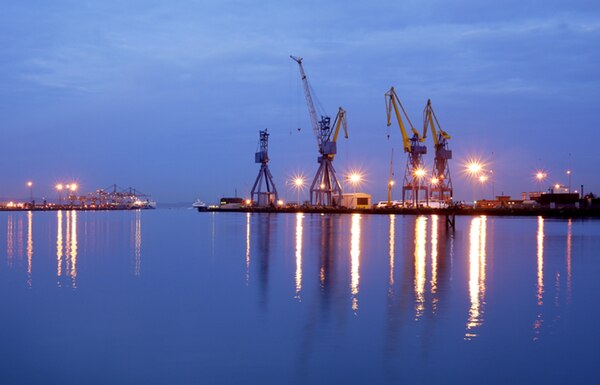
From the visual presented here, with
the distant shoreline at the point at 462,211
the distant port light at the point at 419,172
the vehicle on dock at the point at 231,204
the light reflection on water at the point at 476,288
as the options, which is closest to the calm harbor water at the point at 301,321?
the light reflection on water at the point at 476,288

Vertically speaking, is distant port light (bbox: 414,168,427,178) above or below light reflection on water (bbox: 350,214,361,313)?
above

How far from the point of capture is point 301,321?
634 inches

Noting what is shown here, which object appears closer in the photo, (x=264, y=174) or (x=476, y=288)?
(x=476, y=288)

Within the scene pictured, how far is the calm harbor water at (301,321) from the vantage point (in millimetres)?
11852

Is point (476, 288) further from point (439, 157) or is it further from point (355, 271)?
point (439, 157)

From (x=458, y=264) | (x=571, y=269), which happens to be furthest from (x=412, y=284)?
(x=571, y=269)

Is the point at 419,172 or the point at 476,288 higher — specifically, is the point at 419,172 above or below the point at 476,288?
above

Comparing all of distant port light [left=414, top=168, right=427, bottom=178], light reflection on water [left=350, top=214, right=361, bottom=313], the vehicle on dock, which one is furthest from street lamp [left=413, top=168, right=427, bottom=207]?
light reflection on water [left=350, top=214, right=361, bottom=313]

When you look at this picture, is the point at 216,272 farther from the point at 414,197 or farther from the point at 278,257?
the point at 414,197

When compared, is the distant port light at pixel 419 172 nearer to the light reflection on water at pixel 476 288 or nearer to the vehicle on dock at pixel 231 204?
the vehicle on dock at pixel 231 204

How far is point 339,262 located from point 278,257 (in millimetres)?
3905

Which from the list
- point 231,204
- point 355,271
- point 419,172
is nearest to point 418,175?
point 419,172

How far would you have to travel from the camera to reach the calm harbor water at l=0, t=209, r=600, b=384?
11.9 m

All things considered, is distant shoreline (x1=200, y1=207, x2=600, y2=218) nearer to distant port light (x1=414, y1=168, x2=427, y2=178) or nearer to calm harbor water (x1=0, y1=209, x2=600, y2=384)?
distant port light (x1=414, y1=168, x2=427, y2=178)
